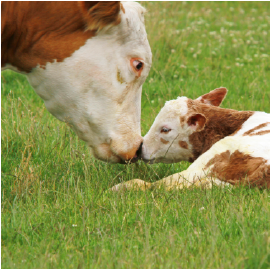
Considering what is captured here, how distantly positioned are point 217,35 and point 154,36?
8.64 feet

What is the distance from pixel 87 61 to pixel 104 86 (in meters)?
0.23

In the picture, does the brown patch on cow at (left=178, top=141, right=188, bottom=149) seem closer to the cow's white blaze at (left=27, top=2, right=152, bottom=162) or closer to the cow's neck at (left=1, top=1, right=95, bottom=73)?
the cow's white blaze at (left=27, top=2, right=152, bottom=162)

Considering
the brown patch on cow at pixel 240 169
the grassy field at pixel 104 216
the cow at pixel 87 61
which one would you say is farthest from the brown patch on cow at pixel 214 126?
the cow at pixel 87 61

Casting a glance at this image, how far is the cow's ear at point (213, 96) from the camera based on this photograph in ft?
18.2

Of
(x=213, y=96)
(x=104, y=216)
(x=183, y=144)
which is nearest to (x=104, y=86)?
(x=104, y=216)

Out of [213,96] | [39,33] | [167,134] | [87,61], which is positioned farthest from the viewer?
Answer: [213,96]

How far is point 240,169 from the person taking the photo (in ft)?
13.9

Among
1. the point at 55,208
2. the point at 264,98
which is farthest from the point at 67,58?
the point at 264,98

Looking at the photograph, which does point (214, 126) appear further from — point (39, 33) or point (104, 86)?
point (39, 33)

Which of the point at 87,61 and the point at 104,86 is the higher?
the point at 87,61

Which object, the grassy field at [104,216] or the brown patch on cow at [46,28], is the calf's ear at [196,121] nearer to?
the grassy field at [104,216]

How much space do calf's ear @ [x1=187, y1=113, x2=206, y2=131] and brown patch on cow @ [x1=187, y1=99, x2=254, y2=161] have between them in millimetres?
94

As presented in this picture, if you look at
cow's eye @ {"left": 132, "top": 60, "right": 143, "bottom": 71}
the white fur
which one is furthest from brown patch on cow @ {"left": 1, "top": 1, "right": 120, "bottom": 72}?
the white fur

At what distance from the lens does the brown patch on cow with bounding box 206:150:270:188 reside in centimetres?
413
